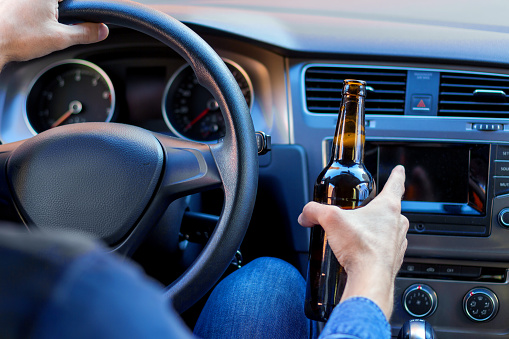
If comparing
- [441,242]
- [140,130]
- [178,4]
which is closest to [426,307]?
[441,242]

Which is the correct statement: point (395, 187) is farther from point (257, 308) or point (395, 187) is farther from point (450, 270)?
point (450, 270)

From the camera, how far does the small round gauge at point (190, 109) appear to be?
162 centimetres

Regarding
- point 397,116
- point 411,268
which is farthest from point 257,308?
point 397,116

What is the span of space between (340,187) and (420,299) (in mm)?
639

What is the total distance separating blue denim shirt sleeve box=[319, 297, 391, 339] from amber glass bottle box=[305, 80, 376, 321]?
0.35 meters

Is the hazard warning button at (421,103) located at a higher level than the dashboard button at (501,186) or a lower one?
higher

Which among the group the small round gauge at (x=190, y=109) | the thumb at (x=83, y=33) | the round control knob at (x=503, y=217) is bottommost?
the round control knob at (x=503, y=217)

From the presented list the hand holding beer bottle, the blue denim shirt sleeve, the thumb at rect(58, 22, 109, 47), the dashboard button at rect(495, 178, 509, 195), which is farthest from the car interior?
the blue denim shirt sleeve

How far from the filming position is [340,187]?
41.7 inches

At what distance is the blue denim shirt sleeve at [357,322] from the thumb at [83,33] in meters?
0.75

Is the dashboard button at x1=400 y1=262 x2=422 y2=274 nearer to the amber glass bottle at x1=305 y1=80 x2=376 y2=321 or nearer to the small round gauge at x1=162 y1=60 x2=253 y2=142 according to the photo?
the amber glass bottle at x1=305 y1=80 x2=376 y2=321

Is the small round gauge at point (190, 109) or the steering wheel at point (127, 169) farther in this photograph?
the small round gauge at point (190, 109)

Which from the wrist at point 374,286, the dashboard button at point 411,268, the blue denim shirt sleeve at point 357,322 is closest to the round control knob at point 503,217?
the dashboard button at point 411,268

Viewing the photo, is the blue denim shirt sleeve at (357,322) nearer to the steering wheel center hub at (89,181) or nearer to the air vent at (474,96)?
the steering wheel center hub at (89,181)
